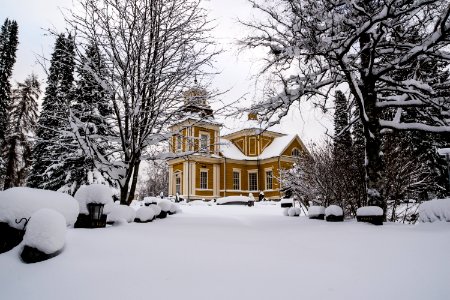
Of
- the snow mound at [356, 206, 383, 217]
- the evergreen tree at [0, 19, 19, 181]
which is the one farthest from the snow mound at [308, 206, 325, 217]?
the evergreen tree at [0, 19, 19, 181]

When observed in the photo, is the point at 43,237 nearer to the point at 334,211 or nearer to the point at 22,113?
the point at 334,211

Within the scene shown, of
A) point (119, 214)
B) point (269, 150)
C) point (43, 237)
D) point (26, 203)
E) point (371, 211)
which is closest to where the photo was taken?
point (43, 237)

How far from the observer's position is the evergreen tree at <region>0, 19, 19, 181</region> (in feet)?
72.4

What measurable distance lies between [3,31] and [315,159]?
93.8ft

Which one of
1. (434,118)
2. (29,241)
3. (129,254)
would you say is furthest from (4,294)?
(434,118)

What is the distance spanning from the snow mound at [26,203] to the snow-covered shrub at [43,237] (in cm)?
35

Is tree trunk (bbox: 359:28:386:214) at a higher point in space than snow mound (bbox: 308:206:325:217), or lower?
higher

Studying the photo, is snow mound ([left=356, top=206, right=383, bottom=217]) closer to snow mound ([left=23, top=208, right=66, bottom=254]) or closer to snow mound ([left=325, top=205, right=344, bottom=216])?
snow mound ([left=325, top=205, right=344, bottom=216])

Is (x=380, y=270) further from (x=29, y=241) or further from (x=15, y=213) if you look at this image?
(x=15, y=213)

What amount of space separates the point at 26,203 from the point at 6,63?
2673cm

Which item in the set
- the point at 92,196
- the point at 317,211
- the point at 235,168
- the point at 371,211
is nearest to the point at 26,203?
the point at 92,196

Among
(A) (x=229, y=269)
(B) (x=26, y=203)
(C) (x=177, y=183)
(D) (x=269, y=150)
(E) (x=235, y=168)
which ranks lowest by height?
(A) (x=229, y=269)

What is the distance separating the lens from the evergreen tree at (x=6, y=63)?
22055mm

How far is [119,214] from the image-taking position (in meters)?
6.32
